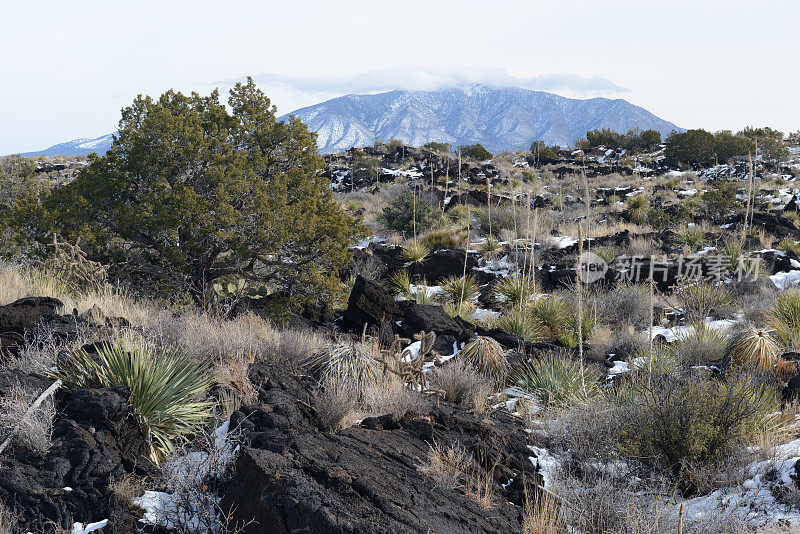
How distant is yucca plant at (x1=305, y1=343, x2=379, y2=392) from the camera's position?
621cm

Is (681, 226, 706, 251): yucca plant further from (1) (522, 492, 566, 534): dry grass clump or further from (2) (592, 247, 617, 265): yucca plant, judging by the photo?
(1) (522, 492, 566, 534): dry grass clump

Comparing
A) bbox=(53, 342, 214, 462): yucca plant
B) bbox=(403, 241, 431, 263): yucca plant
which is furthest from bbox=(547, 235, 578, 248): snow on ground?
bbox=(53, 342, 214, 462): yucca plant

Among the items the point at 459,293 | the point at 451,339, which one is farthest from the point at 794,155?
the point at 451,339

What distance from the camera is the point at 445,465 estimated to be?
419 cm

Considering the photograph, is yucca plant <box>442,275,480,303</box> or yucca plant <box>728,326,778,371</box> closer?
yucca plant <box>728,326,778,371</box>

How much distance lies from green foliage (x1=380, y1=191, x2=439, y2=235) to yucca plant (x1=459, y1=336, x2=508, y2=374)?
12.3 m

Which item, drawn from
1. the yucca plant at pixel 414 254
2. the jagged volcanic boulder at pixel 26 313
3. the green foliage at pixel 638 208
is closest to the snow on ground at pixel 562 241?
the green foliage at pixel 638 208

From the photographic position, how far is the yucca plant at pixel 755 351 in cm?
750

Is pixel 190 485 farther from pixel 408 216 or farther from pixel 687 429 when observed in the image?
pixel 408 216

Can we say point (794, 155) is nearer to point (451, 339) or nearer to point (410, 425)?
point (451, 339)

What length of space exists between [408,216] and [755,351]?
14.5m

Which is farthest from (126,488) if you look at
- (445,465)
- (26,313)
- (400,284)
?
(400,284)

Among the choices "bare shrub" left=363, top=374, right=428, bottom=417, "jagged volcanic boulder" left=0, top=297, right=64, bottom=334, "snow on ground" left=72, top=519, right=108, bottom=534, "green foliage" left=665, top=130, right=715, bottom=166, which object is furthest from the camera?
"green foliage" left=665, top=130, right=715, bottom=166

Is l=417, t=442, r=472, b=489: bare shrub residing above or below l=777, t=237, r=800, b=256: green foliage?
above
